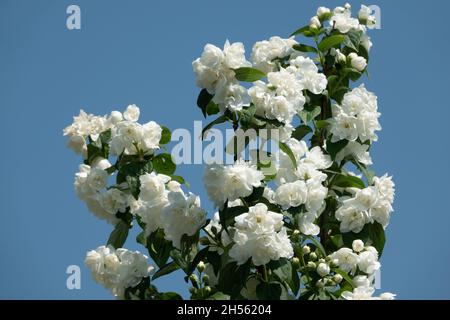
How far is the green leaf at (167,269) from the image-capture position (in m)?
5.31

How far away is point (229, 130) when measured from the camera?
5215 millimetres

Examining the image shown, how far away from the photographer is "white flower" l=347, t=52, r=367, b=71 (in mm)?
5906

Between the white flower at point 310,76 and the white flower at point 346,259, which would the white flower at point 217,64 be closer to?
the white flower at point 310,76

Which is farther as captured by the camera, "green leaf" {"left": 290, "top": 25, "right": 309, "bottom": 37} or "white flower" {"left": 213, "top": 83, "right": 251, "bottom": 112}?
"green leaf" {"left": 290, "top": 25, "right": 309, "bottom": 37}

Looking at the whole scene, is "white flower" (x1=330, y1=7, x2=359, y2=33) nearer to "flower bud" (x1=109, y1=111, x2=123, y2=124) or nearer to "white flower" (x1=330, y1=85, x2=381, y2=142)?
"white flower" (x1=330, y1=85, x2=381, y2=142)

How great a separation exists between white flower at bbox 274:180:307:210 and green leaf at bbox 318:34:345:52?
1.04m

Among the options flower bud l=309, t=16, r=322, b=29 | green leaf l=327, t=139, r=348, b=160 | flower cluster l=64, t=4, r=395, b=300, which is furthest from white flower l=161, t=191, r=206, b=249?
flower bud l=309, t=16, r=322, b=29

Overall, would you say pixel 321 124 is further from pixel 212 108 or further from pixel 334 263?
pixel 334 263

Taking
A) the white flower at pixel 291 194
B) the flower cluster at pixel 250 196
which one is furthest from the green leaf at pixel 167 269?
the white flower at pixel 291 194

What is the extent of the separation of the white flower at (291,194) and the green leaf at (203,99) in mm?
522
